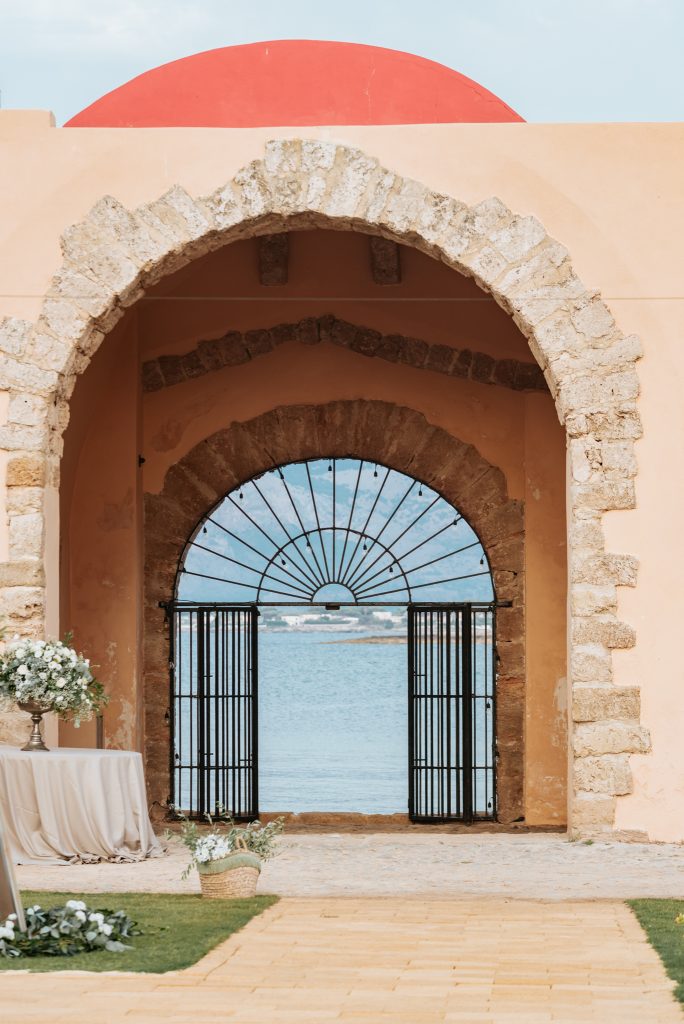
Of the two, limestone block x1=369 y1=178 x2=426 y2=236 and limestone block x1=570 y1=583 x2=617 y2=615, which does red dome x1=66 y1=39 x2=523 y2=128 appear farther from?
limestone block x1=570 y1=583 x2=617 y2=615

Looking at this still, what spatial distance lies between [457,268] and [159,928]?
14.3ft

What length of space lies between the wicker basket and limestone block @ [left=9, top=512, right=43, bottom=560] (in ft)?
8.15

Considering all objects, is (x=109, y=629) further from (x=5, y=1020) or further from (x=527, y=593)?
(x=5, y=1020)

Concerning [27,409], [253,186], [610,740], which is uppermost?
[253,186]

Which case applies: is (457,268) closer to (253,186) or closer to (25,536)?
(253,186)

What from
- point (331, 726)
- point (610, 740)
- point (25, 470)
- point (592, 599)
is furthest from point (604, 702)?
point (331, 726)

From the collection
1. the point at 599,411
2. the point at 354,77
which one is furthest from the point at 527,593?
the point at 354,77

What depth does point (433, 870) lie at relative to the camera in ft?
23.5

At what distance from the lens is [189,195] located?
8.31 m

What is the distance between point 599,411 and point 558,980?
421cm

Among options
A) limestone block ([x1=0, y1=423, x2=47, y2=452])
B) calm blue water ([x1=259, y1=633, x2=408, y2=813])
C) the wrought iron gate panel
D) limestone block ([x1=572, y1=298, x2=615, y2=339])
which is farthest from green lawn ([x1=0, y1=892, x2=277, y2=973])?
calm blue water ([x1=259, y1=633, x2=408, y2=813])

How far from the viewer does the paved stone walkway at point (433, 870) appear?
21.5ft

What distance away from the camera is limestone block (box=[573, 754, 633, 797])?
794cm

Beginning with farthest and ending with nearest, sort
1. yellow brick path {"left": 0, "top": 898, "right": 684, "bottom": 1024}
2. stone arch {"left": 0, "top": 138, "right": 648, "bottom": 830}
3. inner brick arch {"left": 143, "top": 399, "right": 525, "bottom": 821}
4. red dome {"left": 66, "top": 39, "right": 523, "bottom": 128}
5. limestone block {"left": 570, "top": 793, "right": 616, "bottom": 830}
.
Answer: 1. inner brick arch {"left": 143, "top": 399, "right": 525, "bottom": 821}
2. red dome {"left": 66, "top": 39, "right": 523, "bottom": 128}
3. stone arch {"left": 0, "top": 138, "right": 648, "bottom": 830}
4. limestone block {"left": 570, "top": 793, "right": 616, "bottom": 830}
5. yellow brick path {"left": 0, "top": 898, "right": 684, "bottom": 1024}
